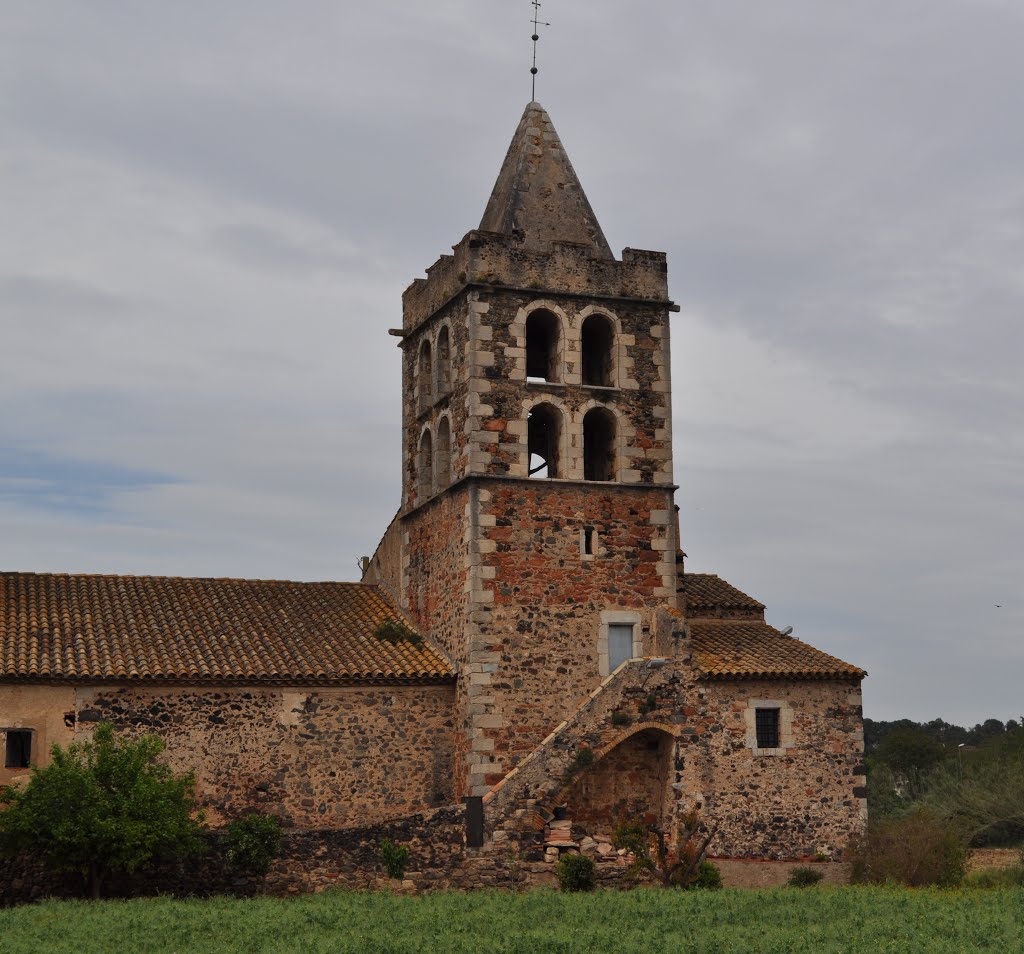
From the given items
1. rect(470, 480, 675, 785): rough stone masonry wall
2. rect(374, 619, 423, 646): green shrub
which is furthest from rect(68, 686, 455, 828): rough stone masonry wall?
rect(374, 619, 423, 646): green shrub

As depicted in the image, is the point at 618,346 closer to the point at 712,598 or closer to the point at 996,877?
the point at 712,598

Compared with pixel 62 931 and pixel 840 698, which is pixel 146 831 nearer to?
pixel 62 931

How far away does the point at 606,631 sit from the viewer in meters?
30.9

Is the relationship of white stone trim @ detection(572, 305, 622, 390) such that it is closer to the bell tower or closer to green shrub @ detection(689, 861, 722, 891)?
the bell tower

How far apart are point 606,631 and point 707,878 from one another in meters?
5.57

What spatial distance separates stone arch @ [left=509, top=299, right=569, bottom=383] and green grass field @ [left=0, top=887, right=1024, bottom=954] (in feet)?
36.6

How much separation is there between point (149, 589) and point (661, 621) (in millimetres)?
10926

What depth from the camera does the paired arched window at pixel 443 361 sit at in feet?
108

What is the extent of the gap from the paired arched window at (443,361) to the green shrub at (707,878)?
11.6 metres

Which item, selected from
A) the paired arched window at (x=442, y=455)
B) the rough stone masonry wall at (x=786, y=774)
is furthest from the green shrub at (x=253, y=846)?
the paired arched window at (x=442, y=455)

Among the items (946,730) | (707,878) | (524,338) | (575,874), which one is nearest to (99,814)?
(575,874)

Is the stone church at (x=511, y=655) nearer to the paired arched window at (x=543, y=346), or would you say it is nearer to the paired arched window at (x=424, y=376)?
→ the paired arched window at (x=543, y=346)

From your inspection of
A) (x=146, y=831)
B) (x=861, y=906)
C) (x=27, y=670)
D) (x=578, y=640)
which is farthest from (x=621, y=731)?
(x=27, y=670)

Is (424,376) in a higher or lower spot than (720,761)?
higher
